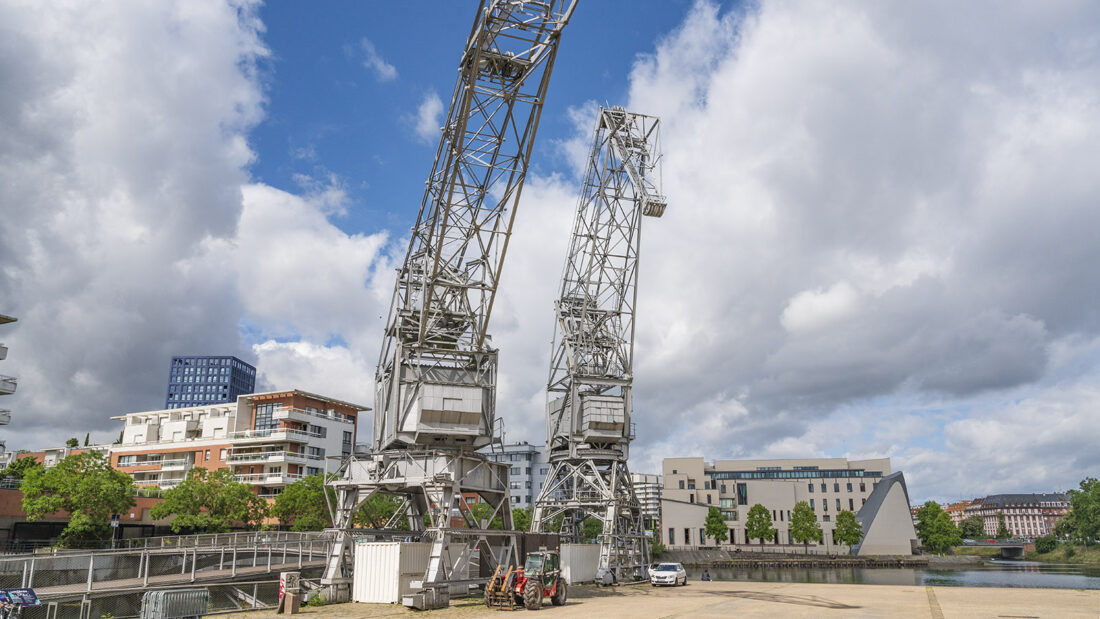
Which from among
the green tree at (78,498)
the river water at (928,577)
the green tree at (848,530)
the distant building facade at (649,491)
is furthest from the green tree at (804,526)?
the green tree at (78,498)

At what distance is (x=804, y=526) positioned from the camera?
9531cm

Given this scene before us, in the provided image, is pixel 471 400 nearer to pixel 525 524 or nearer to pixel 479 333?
pixel 479 333

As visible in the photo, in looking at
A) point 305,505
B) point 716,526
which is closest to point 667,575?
point 305,505

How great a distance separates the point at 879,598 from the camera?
31.2 m

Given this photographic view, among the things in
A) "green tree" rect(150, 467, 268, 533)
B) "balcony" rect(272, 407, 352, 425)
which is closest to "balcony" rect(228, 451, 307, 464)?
"balcony" rect(272, 407, 352, 425)

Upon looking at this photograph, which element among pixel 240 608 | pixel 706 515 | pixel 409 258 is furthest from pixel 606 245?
pixel 706 515

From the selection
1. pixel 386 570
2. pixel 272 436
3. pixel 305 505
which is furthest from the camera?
pixel 272 436

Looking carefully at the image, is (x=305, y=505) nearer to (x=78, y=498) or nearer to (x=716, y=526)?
(x=78, y=498)

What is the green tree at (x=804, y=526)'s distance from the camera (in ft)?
312

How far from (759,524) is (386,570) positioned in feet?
254

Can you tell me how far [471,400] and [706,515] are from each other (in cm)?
7769

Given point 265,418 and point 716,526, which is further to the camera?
point 716,526

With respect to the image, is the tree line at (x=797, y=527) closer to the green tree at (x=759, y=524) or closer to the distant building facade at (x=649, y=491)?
the green tree at (x=759, y=524)

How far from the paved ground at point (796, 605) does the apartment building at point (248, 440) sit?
46.4 meters
